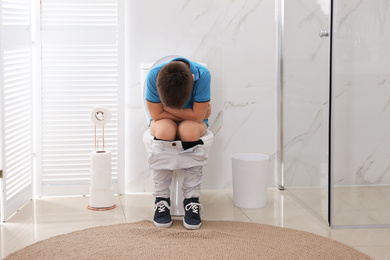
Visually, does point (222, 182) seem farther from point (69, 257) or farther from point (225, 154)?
point (69, 257)

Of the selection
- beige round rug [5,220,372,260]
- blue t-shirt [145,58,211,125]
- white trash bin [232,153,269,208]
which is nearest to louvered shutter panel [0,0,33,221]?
beige round rug [5,220,372,260]

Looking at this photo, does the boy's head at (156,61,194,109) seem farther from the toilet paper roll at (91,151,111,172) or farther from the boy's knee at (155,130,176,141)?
the toilet paper roll at (91,151,111,172)

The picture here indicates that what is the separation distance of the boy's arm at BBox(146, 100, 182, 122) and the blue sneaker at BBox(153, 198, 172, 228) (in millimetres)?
407

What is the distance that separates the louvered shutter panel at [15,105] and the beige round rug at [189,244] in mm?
554

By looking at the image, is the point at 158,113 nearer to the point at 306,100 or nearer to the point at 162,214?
the point at 162,214

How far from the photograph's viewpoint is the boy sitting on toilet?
2588 millimetres

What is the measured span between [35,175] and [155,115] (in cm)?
94

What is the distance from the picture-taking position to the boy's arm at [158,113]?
278cm

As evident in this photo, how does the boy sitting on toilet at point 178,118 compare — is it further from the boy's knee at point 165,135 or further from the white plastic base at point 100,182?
the white plastic base at point 100,182

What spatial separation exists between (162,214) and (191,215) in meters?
0.14

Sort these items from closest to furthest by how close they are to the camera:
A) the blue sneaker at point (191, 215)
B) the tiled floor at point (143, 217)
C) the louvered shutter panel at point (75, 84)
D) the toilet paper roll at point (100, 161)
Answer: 1. the tiled floor at point (143, 217)
2. the blue sneaker at point (191, 215)
3. the toilet paper roll at point (100, 161)
4. the louvered shutter panel at point (75, 84)

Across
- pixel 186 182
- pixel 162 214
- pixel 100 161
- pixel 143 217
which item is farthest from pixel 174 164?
pixel 100 161

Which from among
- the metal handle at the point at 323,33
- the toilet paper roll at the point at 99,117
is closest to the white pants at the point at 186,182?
the toilet paper roll at the point at 99,117

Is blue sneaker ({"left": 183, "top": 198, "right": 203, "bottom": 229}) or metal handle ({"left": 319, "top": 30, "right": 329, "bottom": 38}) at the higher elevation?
metal handle ({"left": 319, "top": 30, "right": 329, "bottom": 38})
